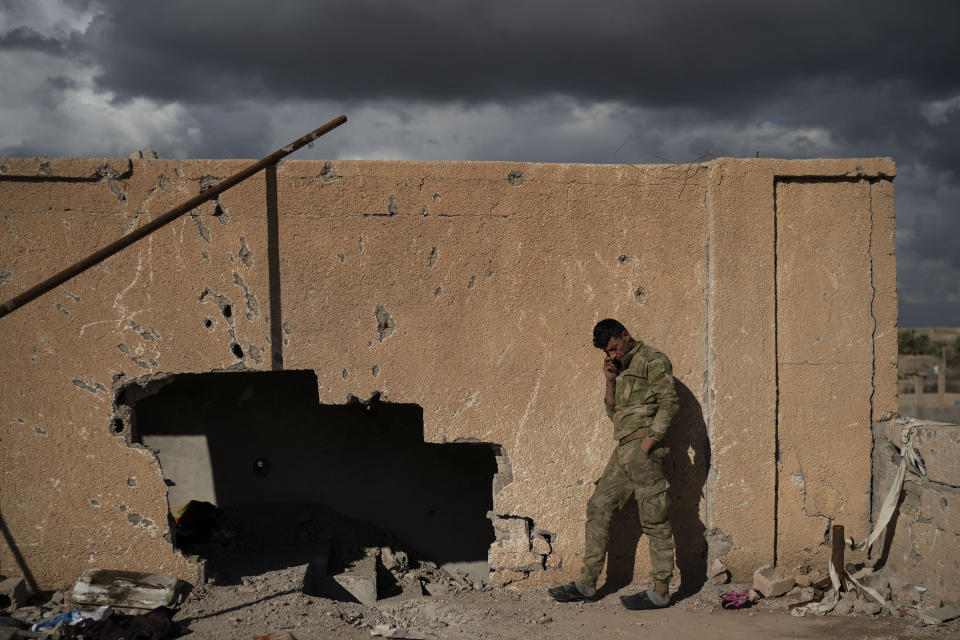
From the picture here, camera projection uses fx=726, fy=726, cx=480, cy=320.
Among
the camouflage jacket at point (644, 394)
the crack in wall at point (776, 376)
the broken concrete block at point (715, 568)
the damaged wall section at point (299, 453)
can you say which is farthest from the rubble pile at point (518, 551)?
the damaged wall section at point (299, 453)

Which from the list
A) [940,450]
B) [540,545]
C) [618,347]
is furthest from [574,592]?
[940,450]

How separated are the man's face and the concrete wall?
24cm

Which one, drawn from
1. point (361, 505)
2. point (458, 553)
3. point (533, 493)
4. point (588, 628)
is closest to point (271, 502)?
point (361, 505)

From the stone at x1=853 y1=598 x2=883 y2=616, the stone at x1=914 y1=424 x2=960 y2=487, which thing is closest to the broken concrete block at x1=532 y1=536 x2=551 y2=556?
the stone at x1=853 y1=598 x2=883 y2=616

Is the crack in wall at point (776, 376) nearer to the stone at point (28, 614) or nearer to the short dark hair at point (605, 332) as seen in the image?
the short dark hair at point (605, 332)

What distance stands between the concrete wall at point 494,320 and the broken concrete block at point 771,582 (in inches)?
4.7

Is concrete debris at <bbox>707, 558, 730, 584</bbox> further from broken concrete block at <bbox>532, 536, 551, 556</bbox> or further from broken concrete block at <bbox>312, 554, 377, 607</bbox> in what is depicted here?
broken concrete block at <bbox>312, 554, 377, 607</bbox>

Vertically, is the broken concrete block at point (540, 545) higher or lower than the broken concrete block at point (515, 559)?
higher

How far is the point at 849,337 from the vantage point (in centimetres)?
463

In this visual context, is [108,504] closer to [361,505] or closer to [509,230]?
[361,505]

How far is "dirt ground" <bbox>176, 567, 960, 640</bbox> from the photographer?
391 cm

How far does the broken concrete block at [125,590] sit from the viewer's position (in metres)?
4.12

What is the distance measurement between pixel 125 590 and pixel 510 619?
7.27 ft

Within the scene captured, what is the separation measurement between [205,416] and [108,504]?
173 centimetres
